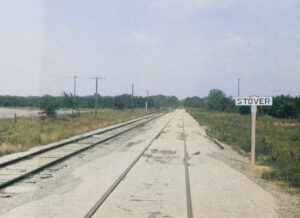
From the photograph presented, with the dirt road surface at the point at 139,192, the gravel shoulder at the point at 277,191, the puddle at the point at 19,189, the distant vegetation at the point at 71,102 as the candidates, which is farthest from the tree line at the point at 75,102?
the puddle at the point at 19,189

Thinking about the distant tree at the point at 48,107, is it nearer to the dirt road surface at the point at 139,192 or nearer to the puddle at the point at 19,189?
the dirt road surface at the point at 139,192

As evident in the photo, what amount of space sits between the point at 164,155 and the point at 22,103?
139447 mm

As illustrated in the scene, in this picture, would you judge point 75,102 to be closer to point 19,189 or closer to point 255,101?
point 255,101

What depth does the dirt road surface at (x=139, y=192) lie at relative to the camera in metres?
6.19

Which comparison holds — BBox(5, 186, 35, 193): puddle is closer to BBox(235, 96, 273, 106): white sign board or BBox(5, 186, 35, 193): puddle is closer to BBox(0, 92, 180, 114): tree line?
BBox(235, 96, 273, 106): white sign board

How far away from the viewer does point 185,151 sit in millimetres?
15273

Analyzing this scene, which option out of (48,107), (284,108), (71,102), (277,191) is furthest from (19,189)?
(284,108)

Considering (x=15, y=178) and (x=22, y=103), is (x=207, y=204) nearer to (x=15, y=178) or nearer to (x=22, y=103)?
(x=15, y=178)

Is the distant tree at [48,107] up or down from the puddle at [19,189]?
up

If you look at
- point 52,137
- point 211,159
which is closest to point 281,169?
point 211,159

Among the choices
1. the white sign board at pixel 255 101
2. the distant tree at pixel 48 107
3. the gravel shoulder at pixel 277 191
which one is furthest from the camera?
the distant tree at pixel 48 107

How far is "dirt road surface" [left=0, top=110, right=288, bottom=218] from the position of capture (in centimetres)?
619

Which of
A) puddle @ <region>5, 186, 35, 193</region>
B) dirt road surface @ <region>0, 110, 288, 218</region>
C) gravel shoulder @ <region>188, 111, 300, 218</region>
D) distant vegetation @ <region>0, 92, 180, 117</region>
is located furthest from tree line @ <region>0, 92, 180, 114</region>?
puddle @ <region>5, 186, 35, 193</region>

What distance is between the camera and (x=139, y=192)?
7590 millimetres
